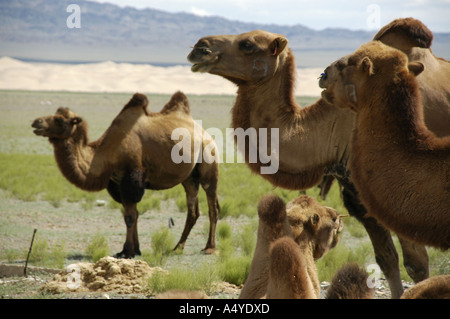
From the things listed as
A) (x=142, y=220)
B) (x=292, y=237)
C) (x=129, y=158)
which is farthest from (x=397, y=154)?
(x=142, y=220)

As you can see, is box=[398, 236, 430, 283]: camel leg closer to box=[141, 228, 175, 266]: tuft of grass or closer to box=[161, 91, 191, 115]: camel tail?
box=[141, 228, 175, 266]: tuft of grass

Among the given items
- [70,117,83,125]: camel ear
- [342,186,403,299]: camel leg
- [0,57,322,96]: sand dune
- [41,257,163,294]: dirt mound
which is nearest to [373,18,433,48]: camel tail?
[342,186,403,299]: camel leg

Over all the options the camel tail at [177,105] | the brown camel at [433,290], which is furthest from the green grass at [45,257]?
the brown camel at [433,290]

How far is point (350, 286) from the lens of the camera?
3.48m

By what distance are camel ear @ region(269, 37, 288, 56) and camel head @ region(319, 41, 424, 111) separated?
1.65m

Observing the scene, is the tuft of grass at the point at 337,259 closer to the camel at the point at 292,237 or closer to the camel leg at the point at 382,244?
the camel leg at the point at 382,244

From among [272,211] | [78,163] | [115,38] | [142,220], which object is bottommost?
[142,220]

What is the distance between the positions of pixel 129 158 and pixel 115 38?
134 metres

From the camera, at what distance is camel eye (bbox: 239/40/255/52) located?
6.09m

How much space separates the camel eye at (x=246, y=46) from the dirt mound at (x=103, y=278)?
2.99 m

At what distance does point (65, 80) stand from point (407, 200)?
109691 mm

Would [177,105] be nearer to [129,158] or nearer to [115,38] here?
[129,158]
